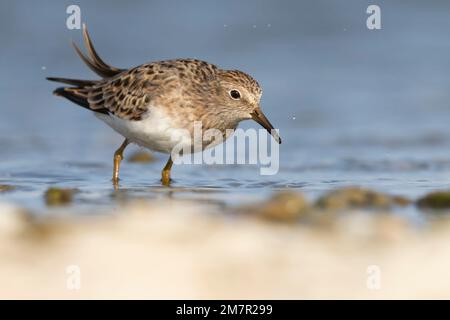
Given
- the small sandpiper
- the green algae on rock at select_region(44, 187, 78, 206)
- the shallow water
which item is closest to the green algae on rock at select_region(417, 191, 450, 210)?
the shallow water

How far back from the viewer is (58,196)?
24.4 ft

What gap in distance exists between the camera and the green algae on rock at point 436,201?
282 inches

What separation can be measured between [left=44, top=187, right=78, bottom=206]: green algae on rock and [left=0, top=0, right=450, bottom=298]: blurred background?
0.06 ft

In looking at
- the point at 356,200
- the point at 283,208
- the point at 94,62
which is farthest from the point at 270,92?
the point at 283,208

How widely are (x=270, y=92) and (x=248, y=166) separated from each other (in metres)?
3.51

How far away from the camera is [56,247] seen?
19.5ft

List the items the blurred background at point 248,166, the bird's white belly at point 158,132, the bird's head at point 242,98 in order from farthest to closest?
the bird's head at point 242,98, the bird's white belly at point 158,132, the blurred background at point 248,166

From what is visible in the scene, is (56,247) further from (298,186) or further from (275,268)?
(298,186)

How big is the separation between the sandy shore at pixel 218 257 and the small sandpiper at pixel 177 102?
129 centimetres

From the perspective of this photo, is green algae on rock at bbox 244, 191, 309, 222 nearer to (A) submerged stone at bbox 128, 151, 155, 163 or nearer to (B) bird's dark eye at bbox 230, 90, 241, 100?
(B) bird's dark eye at bbox 230, 90, 241, 100

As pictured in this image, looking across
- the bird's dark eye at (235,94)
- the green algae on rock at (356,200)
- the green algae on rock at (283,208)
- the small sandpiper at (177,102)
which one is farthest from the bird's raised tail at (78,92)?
the green algae on rock at (356,200)

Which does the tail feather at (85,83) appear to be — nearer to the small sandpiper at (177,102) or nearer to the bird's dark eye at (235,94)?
the small sandpiper at (177,102)
